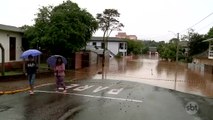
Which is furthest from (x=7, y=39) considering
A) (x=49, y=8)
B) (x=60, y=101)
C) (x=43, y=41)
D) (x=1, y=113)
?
(x=1, y=113)

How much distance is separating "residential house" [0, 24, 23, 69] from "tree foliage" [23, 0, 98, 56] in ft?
2.60

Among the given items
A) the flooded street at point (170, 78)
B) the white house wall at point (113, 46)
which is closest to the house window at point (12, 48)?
the flooded street at point (170, 78)

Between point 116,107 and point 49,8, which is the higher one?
point 49,8

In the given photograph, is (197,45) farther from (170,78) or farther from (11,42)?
(11,42)

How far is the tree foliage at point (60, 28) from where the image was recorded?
25.4 metres

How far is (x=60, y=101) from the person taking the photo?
11.9m

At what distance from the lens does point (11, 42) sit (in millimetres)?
25359

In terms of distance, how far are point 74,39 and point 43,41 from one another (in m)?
3.02

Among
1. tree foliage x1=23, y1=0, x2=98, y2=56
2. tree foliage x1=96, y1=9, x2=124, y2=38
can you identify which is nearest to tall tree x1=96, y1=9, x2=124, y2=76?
tree foliage x1=96, y1=9, x2=124, y2=38

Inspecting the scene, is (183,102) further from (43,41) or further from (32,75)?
(43,41)

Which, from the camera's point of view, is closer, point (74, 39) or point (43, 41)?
point (43, 41)

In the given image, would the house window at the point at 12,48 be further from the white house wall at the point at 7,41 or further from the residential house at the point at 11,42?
the white house wall at the point at 7,41

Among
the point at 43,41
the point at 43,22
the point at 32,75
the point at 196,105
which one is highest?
the point at 43,22

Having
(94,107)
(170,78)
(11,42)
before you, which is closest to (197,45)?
(170,78)
